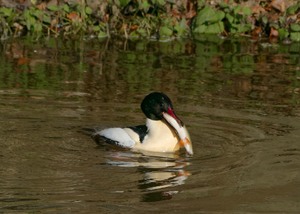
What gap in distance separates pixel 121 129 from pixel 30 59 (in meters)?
4.60

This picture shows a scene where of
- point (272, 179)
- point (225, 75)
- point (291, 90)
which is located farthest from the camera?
point (225, 75)

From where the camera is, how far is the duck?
10.2 m

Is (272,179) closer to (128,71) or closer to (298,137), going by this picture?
(298,137)

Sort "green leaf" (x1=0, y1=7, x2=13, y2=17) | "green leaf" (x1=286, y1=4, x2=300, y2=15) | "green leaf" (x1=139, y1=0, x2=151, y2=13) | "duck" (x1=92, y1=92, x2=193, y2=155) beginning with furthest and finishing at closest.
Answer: "green leaf" (x1=286, y1=4, x2=300, y2=15) → "green leaf" (x1=139, y1=0, x2=151, y2=13) → "green leaf" (x1=0, y1=7, x2=13, y2=17) → "duck" (x1=92, y1=92, x2=193, y2=155)

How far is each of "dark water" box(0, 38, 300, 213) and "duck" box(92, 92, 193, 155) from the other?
17 cm

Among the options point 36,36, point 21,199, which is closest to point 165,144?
point 21,199

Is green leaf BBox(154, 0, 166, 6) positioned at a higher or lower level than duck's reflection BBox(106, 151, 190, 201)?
higher

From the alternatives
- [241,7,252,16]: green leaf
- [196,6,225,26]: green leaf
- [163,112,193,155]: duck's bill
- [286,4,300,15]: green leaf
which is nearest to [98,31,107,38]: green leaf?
[196,6,225,26]: green leaf

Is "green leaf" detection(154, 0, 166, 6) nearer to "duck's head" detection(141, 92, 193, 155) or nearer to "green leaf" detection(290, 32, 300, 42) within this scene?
"green leaf" detection(290, 32, 300, 42)

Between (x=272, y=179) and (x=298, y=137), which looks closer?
(x=272, y=179)

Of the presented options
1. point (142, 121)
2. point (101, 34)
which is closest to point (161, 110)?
point (142, 121)

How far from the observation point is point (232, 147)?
10.3 m

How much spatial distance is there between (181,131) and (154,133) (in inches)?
14.5

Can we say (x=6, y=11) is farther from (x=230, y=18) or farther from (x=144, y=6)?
(x=230, y=18)
